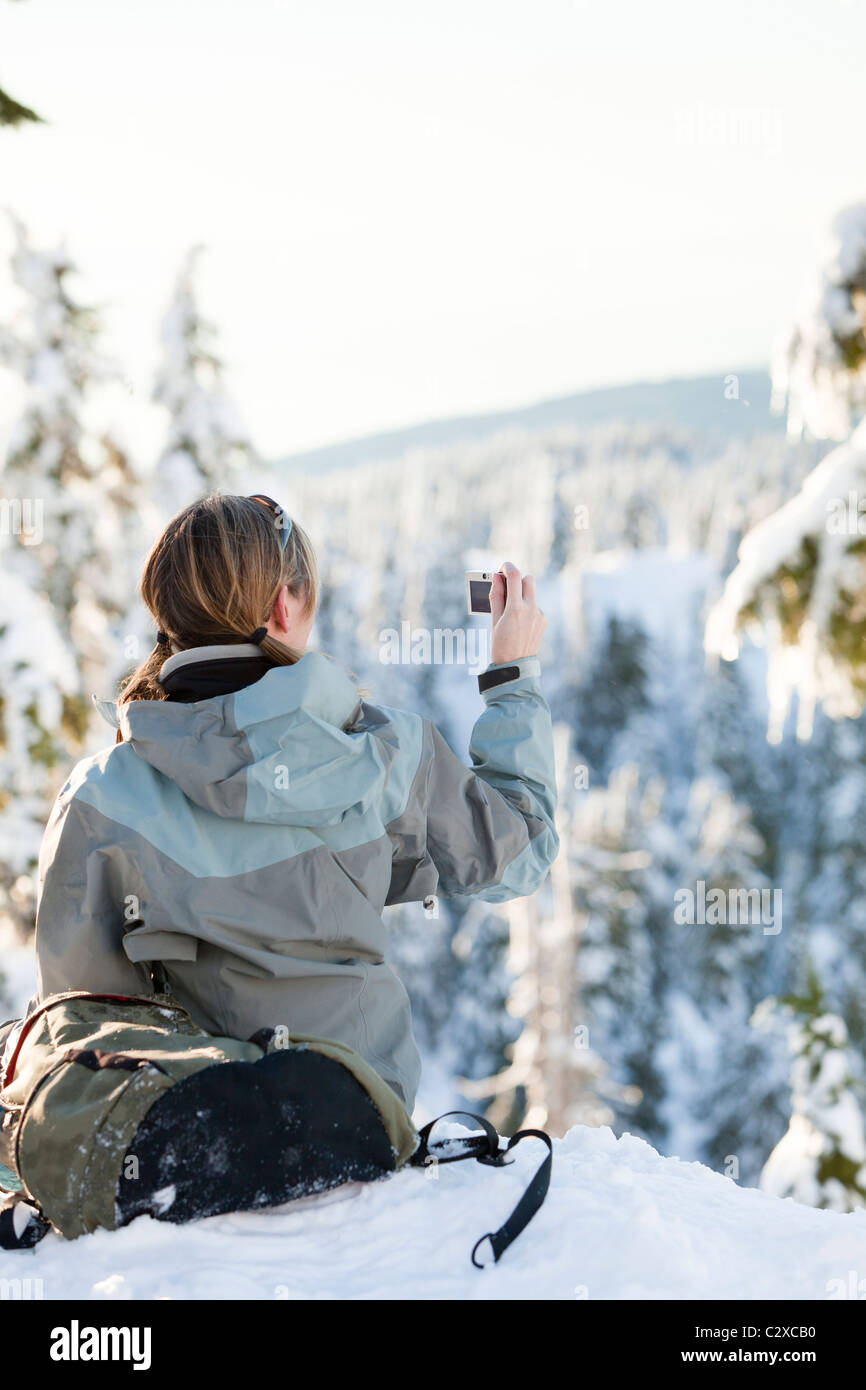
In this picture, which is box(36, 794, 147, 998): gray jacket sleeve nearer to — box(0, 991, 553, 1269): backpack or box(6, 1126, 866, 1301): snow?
box(0, 991, 553, 1269): backpack

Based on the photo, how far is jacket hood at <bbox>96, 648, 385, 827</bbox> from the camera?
2383 millimetres

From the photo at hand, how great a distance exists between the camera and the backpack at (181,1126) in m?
2.09

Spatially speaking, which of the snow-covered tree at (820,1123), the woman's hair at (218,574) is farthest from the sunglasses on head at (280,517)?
the snow-covered tree at (820,1123)

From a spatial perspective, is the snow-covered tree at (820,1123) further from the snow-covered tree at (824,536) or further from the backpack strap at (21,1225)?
the backpack strap at (21,1225)

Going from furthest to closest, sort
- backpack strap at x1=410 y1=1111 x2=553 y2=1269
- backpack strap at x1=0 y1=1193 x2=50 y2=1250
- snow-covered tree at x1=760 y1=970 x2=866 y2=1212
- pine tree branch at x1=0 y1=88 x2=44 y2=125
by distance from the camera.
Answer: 1. snow-covered tree at x1=760 y1=970 x2=866 y2=1212
2. pine tree branch at x1=0 y1=88 x2=44 y2=125
3. backpack strap at x1=410 y1=1111 x2=553 y2=1269
4. backpack strap at x1=0 y1=1193 x2=50 y2=1250

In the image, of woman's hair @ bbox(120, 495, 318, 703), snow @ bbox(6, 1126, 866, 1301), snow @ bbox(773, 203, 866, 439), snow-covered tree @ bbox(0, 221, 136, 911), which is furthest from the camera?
snow-covered tree @ bbox(0, 221, 136, 911)

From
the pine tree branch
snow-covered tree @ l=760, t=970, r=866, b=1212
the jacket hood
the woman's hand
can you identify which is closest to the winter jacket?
the jacket hood

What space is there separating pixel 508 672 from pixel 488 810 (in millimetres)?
407

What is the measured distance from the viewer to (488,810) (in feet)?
8.83

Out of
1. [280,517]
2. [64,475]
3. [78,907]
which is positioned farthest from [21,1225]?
[64,475]

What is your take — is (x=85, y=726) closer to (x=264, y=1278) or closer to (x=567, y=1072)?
(x=264, y=1278)

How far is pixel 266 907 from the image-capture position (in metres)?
2.46

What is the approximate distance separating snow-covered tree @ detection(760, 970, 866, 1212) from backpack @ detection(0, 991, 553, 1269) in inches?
319

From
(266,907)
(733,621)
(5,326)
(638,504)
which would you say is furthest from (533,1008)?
(638,504)
